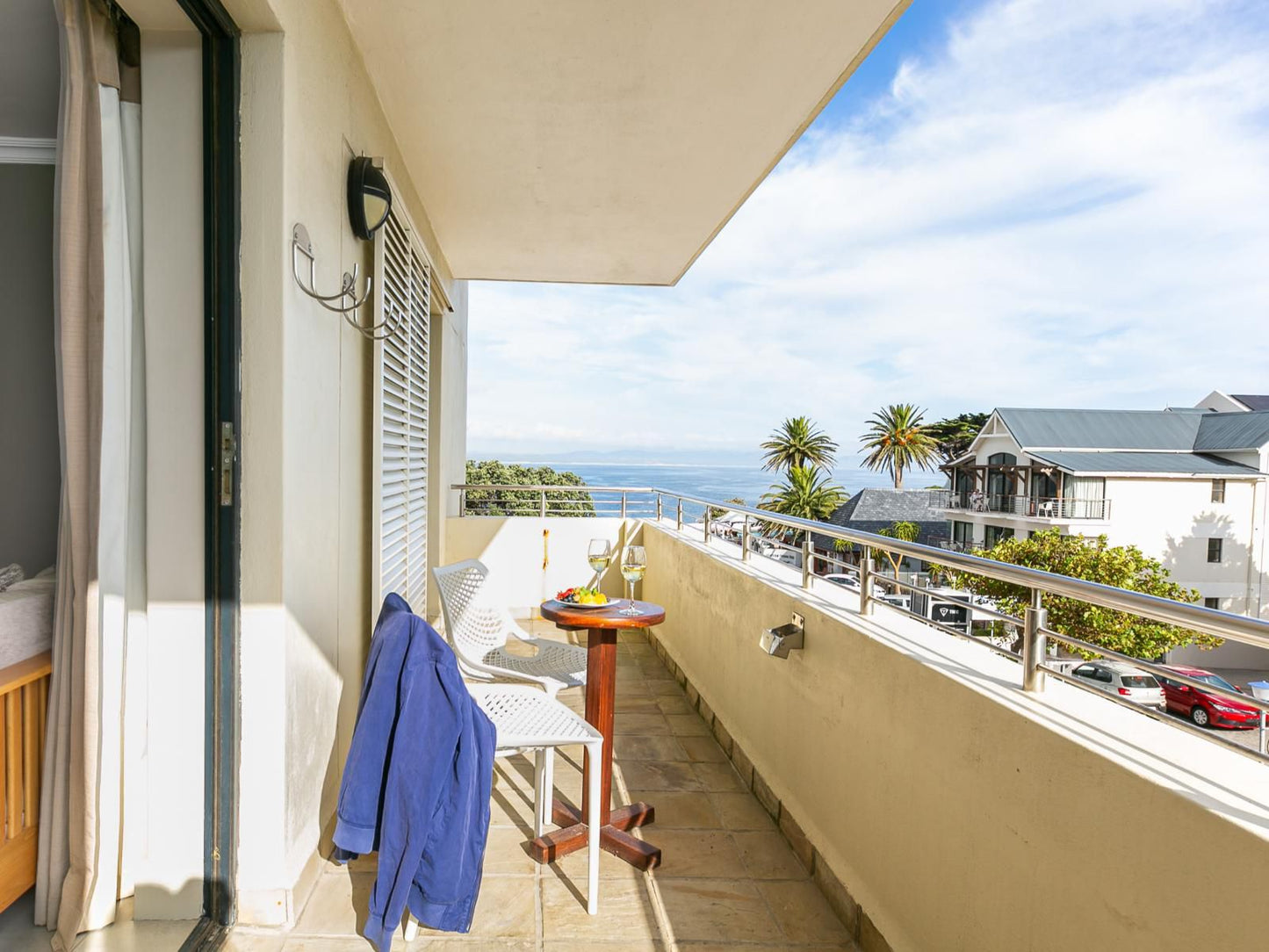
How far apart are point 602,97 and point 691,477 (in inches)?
3511

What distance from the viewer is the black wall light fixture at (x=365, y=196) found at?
2418 mm

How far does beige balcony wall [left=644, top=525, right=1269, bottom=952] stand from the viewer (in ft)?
3.46

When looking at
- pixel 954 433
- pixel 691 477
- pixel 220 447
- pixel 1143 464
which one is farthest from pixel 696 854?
pixel 691 477

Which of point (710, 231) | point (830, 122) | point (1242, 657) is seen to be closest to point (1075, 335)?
point (830, 122)

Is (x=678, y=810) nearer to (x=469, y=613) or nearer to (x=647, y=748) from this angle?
(x=647, y=748)

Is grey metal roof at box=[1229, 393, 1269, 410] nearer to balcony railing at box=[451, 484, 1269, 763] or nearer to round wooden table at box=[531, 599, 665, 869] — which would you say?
balcony railing at box=[451, 484, 1269, 763]

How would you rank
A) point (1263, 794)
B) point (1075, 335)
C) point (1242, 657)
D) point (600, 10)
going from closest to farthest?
1. point (1263, 794)
2. point (600, 10)
3. point (1242, 657)
4. point (1075, 335)

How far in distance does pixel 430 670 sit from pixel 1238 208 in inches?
2643

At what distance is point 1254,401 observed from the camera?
43094 mm

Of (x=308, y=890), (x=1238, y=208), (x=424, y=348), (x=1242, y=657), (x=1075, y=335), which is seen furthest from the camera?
(x=1075, y=335)

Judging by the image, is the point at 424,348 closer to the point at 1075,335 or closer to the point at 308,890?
the point at 308,890

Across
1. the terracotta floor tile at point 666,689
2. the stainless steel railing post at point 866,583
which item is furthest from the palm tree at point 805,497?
the stainless steel railing post at point 866,583

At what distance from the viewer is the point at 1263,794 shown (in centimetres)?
105

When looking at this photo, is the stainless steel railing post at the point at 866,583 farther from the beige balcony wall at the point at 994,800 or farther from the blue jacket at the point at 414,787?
the blue jacket at the point at 414,787
